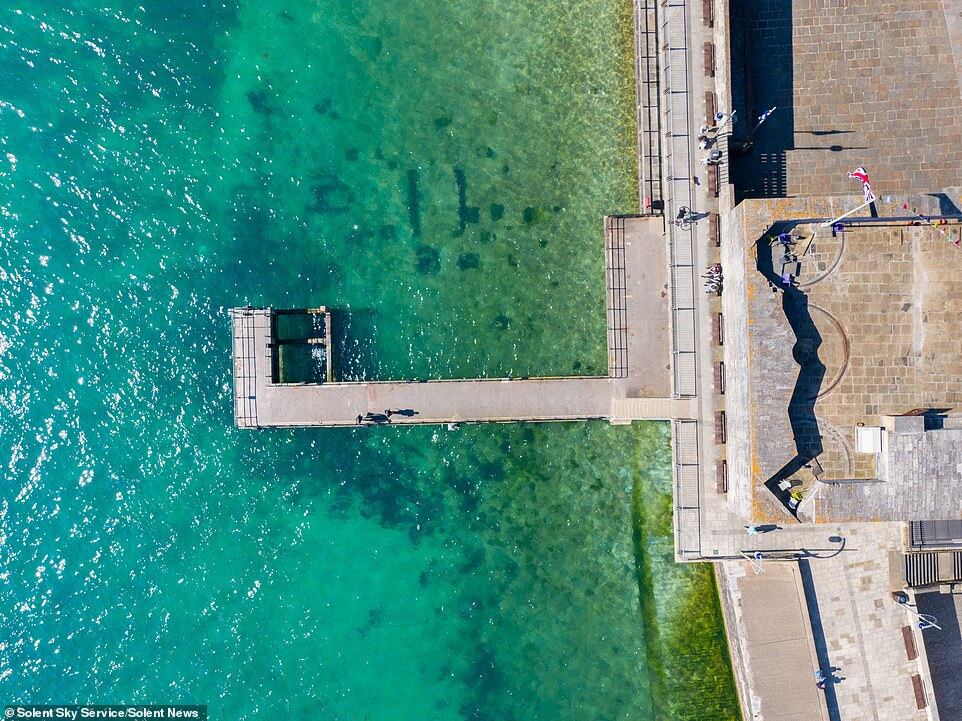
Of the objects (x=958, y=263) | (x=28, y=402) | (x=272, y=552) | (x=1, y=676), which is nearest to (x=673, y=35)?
(x=958, y=263)

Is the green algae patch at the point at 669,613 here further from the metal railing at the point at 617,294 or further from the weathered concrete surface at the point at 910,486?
the weathered concrete surface at the point at 910,486

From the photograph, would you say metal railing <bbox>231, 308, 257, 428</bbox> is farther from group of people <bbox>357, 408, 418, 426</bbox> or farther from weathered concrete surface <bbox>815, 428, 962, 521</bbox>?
weathered concrete surface <bbox>815, 428, 962, 521</bbox>

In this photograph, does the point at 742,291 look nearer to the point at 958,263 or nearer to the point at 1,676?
the point at 958,263

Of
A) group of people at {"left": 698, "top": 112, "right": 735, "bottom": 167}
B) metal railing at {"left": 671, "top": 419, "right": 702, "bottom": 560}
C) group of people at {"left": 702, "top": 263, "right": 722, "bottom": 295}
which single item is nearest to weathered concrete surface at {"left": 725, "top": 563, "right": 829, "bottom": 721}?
metal railing at {"left": 671, "top": 419, "right": 702, "bottom": 560}

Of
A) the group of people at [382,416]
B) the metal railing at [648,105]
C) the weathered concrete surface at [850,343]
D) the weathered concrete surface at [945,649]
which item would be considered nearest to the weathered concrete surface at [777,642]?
the weathered concrete surface at [945,649]

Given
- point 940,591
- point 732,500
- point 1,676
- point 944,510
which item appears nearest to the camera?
point 944,510


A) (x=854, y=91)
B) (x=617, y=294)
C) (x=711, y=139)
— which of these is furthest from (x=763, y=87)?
(x=617, y=294)
